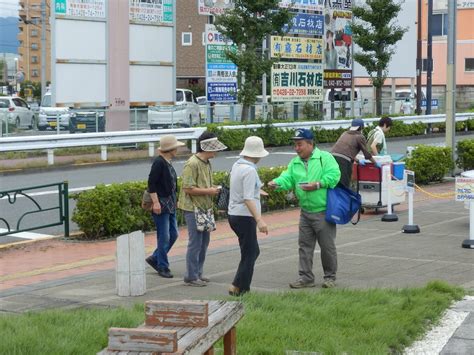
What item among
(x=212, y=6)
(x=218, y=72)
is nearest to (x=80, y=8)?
(x=218, y=72)

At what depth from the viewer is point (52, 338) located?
272 inches

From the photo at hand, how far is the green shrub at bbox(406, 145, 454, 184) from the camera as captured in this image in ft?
63.3

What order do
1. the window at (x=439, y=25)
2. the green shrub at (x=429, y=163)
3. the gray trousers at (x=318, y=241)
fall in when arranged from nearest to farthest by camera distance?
1. the gray trousers at (x=318, y=241)
2. the green shrub at (x=429, y=163)
3. the window at (x=439, y=25)

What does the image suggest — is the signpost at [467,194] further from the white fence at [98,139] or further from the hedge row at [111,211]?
the white fence at [98,139]

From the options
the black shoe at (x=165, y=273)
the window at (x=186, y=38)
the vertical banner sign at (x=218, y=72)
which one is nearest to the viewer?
the black shoe at (x=165, y=273)

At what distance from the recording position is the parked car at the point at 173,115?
31344mm

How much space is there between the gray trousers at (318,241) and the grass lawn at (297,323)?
2.72 ft

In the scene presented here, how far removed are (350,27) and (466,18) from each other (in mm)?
27220

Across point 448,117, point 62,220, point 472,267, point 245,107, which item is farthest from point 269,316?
point 245,107

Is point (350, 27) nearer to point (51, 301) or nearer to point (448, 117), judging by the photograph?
point (448, 117)

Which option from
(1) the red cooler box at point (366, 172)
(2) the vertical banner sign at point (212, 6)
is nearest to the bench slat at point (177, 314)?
(1) the red cooler box at point (366, 172)

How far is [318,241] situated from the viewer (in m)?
9.77

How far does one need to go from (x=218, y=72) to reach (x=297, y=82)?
10.7 ft

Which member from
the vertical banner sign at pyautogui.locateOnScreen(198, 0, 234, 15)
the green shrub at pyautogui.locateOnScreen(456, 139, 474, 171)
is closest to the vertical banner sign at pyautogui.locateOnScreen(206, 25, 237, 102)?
the vertical banner sign at pyautogui.locateOnScreen(198, 0, 234, 15)
